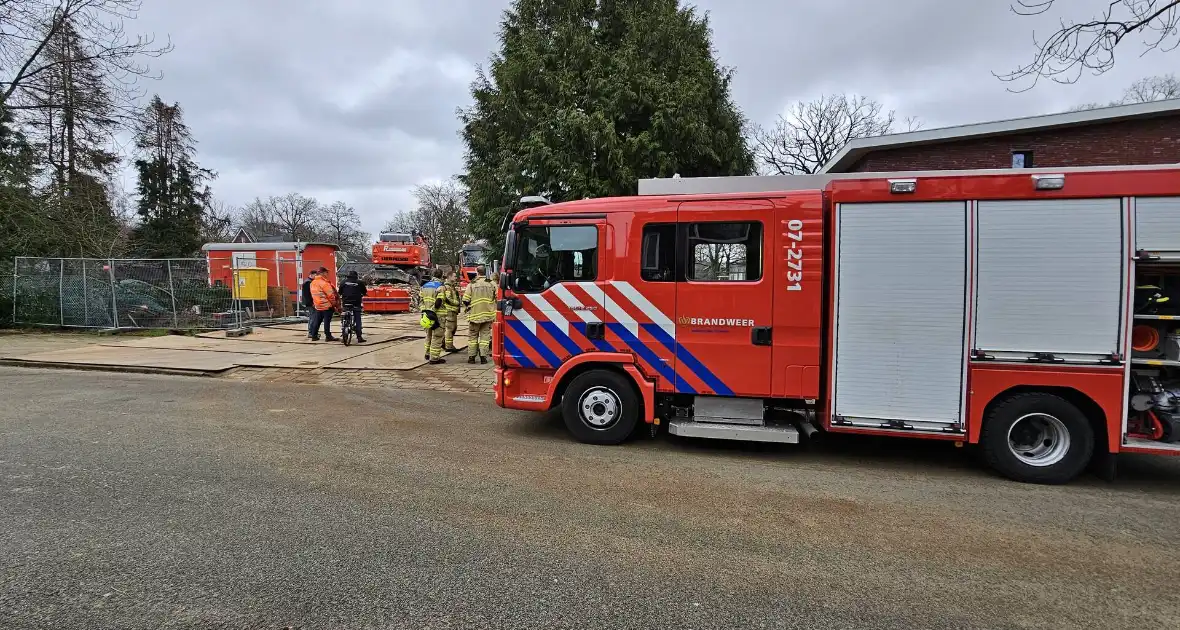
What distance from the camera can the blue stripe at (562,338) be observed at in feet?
19.2

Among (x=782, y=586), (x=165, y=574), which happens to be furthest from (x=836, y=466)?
(x=165, y=574)

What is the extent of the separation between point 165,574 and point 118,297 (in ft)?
48.8

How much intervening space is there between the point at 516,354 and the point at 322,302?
29.7 feet

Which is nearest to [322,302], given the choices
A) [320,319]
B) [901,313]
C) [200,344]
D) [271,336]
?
[320,319]

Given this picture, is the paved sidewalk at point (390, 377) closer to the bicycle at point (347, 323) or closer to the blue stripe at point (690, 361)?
the bicycle at point (347, 323)

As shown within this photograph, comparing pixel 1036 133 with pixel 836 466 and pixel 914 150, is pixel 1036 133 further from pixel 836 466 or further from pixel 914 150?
pixel 836 466

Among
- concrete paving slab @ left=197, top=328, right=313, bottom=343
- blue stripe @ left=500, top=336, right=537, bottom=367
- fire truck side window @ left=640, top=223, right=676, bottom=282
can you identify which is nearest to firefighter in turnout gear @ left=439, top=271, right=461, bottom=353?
concrete paving slab @ left=197, top=328, right=313, bottom=343

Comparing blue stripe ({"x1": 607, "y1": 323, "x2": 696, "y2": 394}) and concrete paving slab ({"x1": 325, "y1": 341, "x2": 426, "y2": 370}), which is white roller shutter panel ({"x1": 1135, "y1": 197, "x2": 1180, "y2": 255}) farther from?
concrete paving slab ({"x1": 325, "y1": 341, "x2": 426, "y2": 370})

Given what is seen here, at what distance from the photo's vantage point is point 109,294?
14.4 m

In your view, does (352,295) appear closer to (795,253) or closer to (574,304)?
(574,304)

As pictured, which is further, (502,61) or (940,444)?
(502,61)

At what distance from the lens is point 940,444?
6059 mm

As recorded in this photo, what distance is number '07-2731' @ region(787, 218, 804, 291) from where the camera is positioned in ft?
17.1

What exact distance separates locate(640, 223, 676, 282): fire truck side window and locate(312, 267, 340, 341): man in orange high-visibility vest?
9.98 meters
